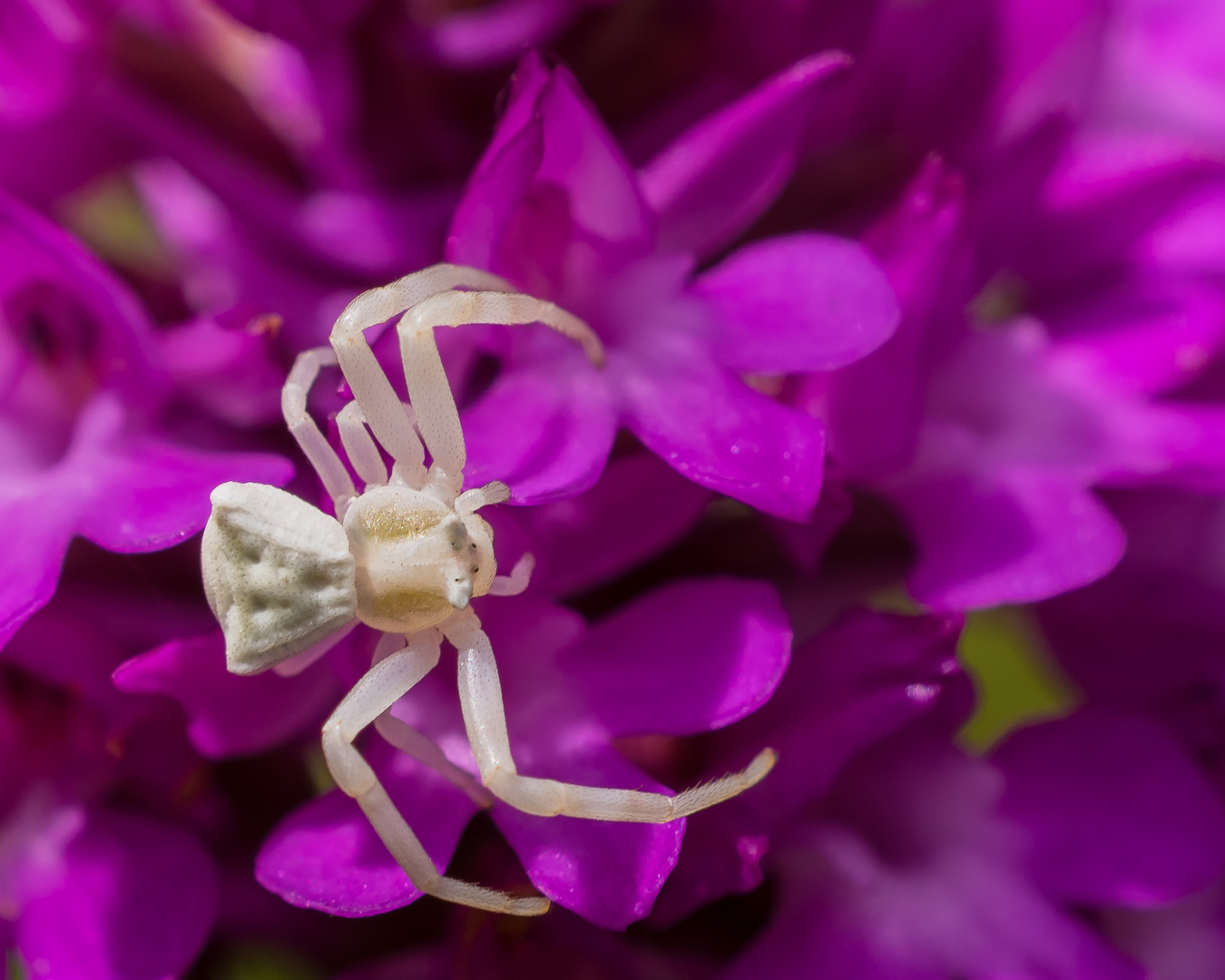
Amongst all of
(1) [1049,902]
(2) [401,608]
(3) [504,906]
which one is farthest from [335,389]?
(1) [1049,902]

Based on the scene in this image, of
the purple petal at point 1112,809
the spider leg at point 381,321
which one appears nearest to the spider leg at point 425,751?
the spider leg at point 381,321

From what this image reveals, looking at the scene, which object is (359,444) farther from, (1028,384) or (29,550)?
(1028,384)

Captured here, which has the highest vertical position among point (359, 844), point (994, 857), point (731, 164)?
point (731, 164)

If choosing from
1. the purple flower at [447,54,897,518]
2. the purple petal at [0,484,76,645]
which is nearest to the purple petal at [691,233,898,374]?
the purple flower at [447,54,897,518]

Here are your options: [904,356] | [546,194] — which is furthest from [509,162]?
[904,356]

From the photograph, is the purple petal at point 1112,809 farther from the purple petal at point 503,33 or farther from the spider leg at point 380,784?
the purple petal at point 503,33
